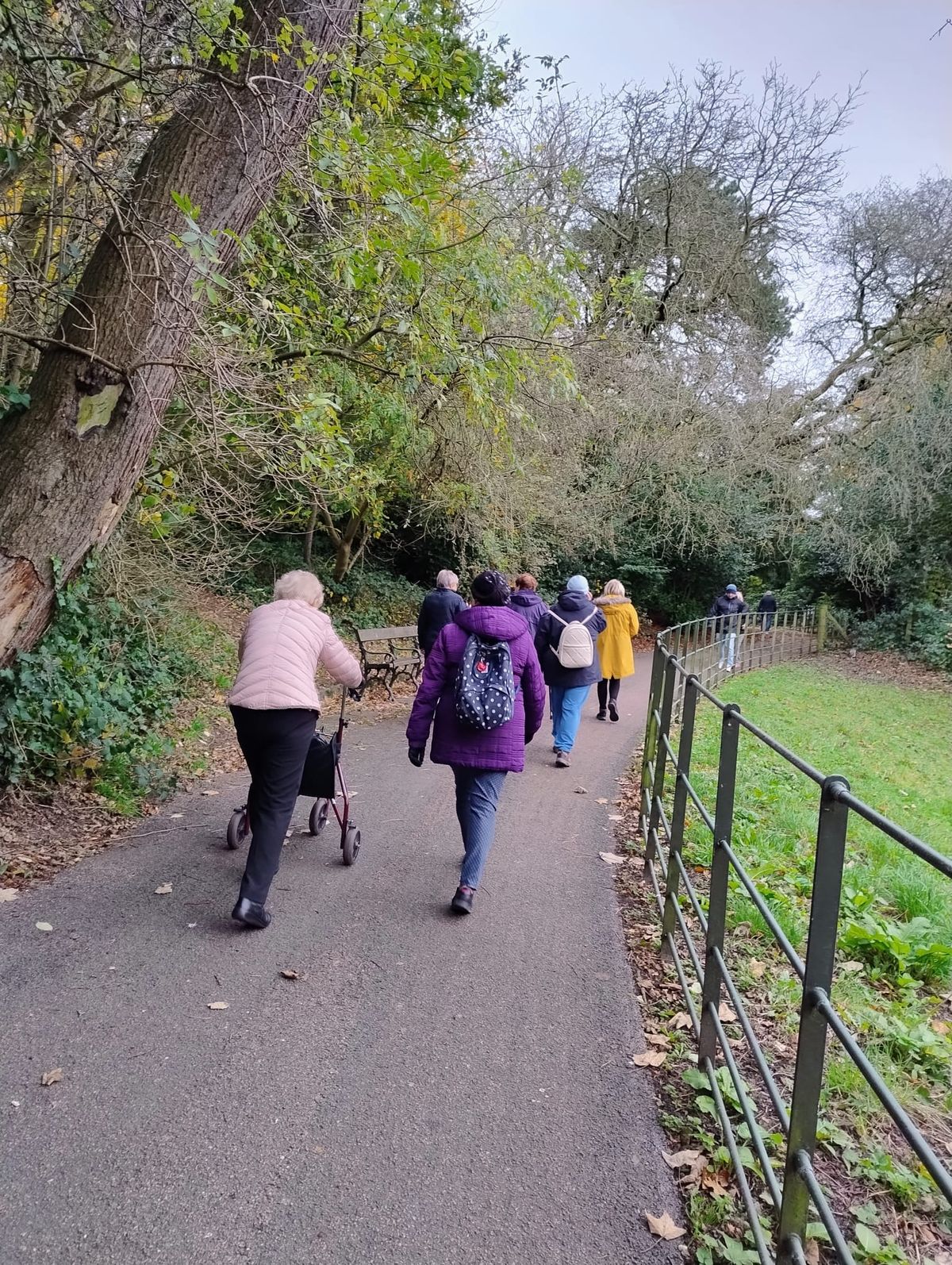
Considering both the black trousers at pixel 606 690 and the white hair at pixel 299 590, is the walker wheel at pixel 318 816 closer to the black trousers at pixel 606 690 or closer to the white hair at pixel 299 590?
the white hair at pixel 299 590

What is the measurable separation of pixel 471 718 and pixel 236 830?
194cm

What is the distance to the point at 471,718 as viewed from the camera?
14.3ft

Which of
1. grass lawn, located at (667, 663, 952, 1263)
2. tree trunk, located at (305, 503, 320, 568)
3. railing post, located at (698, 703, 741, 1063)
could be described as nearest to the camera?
grass lawn, located at (667, 663, 952, 1263)

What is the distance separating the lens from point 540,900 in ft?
15.5

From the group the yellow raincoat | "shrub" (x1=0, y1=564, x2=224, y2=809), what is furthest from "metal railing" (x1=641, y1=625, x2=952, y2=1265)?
the yellow raincoat

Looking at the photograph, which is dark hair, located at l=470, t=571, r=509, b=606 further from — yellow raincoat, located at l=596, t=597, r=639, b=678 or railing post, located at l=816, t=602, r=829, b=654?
railing post, located at l=816, t=602, r=829, b=654

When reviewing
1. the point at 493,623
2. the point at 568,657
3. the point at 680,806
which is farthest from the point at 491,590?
the point at 568,657

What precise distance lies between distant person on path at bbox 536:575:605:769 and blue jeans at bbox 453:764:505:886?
11.5ft

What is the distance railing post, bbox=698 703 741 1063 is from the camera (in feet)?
9.73

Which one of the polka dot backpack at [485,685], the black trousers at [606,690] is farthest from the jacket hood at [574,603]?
the polka dot backpack at [485,685]

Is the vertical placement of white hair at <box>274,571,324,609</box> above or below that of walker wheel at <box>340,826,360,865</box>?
above

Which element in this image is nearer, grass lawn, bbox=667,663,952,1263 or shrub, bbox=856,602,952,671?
grass lawn, bbox=667,663,952,1263

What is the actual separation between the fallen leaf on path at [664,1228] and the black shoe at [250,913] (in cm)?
232

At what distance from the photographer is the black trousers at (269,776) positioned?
405 cm
